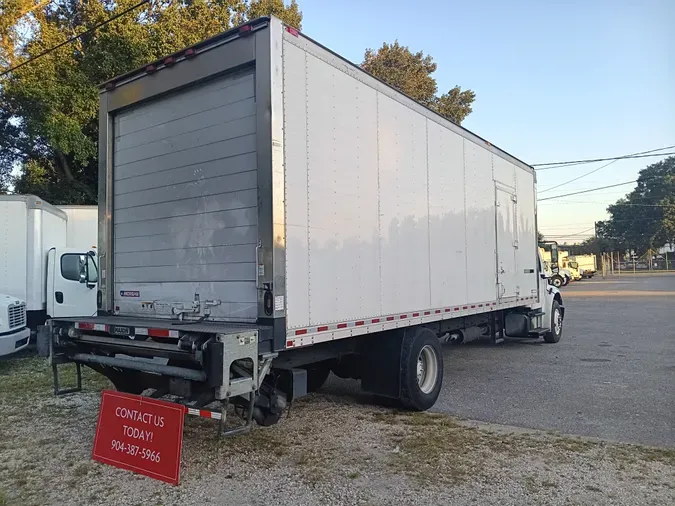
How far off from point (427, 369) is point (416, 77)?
22894mm

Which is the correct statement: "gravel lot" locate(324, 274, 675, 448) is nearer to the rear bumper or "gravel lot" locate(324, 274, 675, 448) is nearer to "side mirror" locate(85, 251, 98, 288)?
the rear bumper

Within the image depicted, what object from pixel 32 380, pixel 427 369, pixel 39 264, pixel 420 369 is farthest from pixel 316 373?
pixel 39 264

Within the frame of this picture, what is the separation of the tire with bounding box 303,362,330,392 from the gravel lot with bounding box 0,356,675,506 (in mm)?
436

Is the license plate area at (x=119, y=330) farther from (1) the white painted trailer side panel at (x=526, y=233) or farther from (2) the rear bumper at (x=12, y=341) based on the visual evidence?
(1) the white painted trailer side panel at (x=526, y=233)

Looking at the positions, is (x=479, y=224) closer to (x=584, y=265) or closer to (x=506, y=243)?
(x=506, y=243)

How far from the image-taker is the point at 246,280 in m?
4.90

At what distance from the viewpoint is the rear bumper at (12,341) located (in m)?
9.27

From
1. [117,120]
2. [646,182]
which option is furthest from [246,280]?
[646,182]

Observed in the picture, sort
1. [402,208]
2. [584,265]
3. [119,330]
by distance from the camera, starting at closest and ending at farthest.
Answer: [119,330] < [402,208] < [584,265]

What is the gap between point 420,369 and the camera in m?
7.04

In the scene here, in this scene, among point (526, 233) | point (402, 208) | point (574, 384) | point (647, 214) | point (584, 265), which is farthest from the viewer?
point (647, 214)

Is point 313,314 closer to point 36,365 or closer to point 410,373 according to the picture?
point 410,373

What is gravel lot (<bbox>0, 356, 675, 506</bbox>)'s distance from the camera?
4.31m

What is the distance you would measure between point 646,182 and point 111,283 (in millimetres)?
95322
